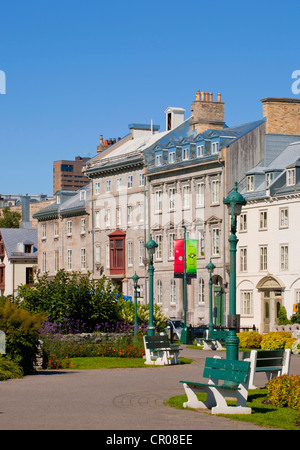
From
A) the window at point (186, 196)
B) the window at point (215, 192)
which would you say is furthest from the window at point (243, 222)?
the window at point (186, 196)

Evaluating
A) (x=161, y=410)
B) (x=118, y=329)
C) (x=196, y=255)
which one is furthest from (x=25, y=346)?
(x=196, y=255)

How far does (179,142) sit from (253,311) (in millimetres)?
16564

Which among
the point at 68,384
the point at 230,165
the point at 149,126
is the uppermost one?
the point at 149,126

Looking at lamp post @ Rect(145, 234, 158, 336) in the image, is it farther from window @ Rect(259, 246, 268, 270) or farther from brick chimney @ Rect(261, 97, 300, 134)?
brick chimney @ Rect(261, 97, 300, 134)

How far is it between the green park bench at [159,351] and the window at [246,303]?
3527 centimetres

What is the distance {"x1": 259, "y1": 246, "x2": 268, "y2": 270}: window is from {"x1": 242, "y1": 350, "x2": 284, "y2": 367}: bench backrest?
43.9 metres

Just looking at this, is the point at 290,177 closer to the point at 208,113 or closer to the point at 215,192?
the point at 215,192

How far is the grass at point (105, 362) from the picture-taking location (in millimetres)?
28728

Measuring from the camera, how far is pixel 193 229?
71938 mm

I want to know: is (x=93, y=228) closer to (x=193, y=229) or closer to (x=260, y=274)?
(x=193, y=229)

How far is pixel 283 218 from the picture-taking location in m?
62.5

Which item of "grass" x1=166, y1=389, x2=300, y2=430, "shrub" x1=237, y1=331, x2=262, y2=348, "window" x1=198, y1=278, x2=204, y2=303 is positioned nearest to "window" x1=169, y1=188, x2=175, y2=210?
"window" x1=198, y1=278, x2=204, y2=303

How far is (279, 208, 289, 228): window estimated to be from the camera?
62125 millimetres
